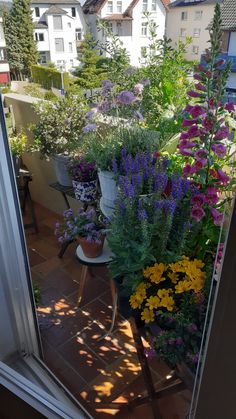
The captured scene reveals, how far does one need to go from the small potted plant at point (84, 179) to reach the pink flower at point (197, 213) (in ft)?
2.65

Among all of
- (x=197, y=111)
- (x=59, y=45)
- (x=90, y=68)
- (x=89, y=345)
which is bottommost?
(x=89, y=345)

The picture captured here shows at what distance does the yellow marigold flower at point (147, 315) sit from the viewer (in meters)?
0.98

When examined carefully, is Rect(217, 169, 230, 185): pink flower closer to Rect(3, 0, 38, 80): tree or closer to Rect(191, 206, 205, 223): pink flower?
Rect(191, 206, 205, 223): pink flower

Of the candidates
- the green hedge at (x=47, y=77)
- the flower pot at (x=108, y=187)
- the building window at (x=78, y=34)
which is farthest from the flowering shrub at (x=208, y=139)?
the green hedge at (x=47, y=77)

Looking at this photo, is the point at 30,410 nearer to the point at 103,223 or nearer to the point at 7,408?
the point at 7,408

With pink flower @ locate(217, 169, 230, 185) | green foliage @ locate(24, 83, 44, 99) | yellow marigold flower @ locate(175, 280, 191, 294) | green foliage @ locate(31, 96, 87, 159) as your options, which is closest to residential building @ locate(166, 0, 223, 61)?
pink flower @ locate(217, 169, 230, 185)

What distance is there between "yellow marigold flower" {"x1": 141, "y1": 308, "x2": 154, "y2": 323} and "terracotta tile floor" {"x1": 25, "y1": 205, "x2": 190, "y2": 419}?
0.28 m

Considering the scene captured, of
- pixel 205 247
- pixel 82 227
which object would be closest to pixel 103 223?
pixel 82 227

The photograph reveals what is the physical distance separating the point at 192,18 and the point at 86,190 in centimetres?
106

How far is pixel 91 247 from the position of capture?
1.50 m

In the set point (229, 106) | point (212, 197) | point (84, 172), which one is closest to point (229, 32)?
point (229, 106)

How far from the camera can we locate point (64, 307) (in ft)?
5.73

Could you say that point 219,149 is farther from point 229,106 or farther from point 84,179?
point 84,179

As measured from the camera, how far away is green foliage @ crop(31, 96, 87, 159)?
78.7 inches
